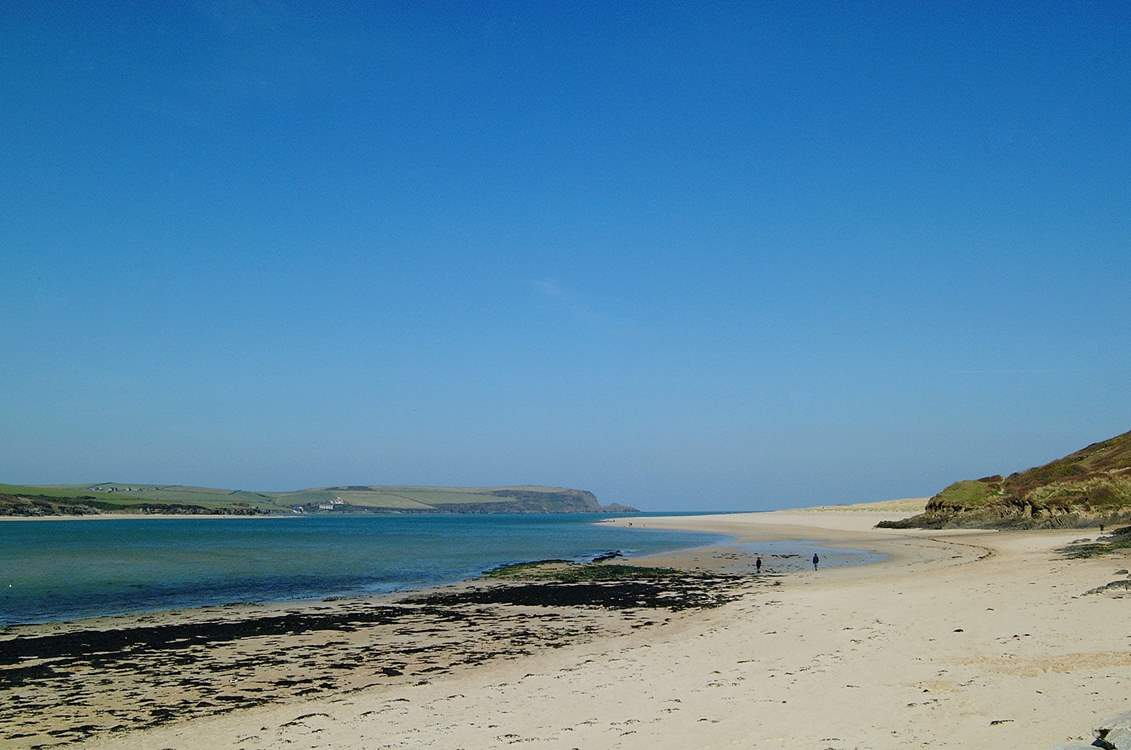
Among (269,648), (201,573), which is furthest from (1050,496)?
(201,573)

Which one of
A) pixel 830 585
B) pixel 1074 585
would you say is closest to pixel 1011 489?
pixel 830 585

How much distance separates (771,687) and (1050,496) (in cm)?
5181

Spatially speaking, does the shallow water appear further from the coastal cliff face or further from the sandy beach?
the sandy beach

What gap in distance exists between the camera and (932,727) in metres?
10.2

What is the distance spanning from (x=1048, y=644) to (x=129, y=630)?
85.0 ft

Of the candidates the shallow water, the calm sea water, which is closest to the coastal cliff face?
the shallow water

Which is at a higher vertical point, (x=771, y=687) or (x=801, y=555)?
(x=771, y=687)

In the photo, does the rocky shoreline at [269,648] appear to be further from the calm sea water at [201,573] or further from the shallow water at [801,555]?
the shallow water at [801,555]

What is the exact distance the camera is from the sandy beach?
34.8ft

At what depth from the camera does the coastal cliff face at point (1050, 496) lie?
50219 millimetres

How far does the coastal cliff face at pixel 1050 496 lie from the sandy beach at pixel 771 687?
32.5 metres

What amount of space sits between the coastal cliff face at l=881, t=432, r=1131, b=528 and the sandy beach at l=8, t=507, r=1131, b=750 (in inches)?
1280

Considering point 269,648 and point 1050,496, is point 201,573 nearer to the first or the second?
point 269,648

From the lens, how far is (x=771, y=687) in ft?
44.7
